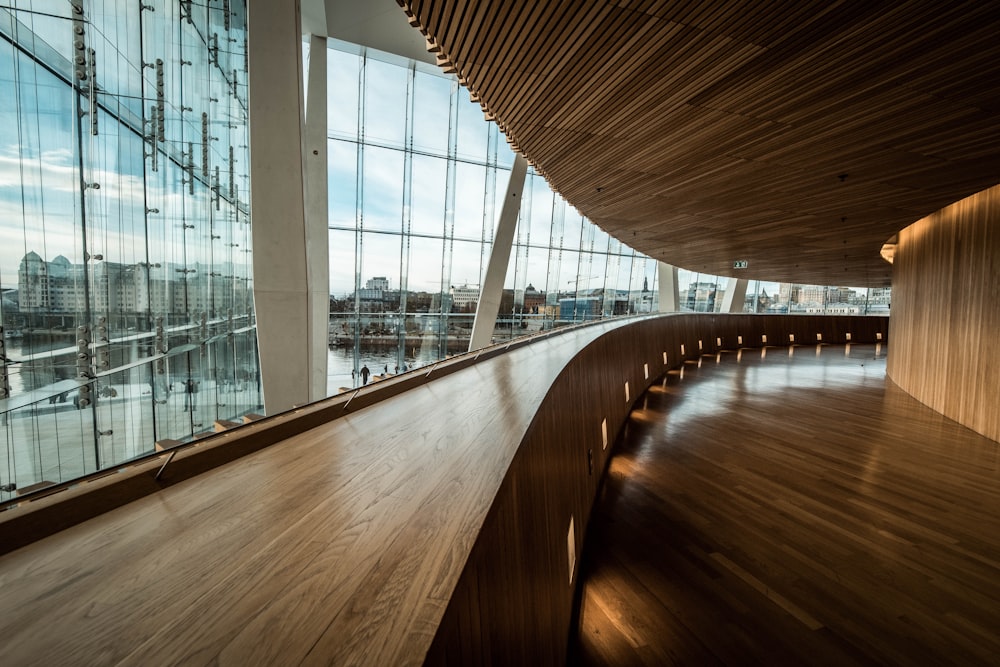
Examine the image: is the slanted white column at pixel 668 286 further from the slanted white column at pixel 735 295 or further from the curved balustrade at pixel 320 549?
the curved balustrade at pixel 320 549

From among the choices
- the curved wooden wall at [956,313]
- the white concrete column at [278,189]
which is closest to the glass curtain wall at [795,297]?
the curved wooden wall at [956,313]

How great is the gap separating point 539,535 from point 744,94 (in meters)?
3.87

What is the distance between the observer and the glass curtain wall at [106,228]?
3504 mm

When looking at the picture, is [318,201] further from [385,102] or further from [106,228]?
[106,228]

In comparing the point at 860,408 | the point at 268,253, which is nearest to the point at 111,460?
the point at 268,253

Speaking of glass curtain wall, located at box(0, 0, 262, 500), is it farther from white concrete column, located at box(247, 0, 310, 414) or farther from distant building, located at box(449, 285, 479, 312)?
distant building, located at box(449, 285, 479, 312)

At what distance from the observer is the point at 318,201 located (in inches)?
393

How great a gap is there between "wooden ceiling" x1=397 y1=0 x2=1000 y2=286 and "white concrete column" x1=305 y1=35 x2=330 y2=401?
535 cm

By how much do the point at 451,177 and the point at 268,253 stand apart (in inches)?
357

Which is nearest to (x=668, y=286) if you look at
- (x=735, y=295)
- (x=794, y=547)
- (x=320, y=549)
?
(x=735, y=295)

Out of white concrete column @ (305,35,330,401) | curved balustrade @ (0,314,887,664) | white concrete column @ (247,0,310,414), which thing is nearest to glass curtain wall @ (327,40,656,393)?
white concrete column @ (305,35,330,401)

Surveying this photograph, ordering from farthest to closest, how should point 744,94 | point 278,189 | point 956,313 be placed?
point 956,313, point 278,189, point 744,94

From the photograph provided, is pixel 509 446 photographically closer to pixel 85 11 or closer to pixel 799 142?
pixel 799 142

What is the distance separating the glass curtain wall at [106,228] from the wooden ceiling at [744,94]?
298 centimetres
